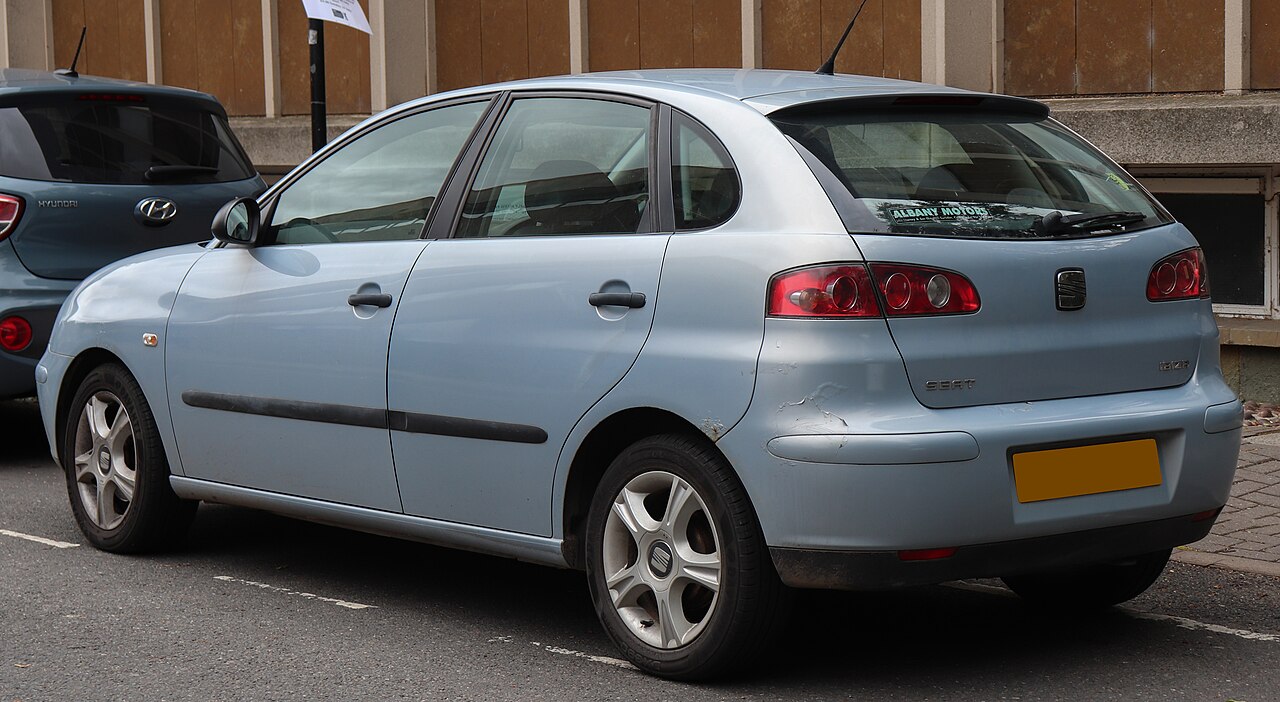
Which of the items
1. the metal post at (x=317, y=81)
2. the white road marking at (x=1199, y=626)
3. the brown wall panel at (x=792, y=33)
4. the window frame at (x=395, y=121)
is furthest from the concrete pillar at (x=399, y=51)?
the white road marking at (x=1199, y=626)

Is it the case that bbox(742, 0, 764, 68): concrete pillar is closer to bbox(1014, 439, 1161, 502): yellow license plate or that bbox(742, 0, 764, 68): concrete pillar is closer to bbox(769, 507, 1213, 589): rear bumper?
bbox(1014, 439, 1161, 502): yellow license plate

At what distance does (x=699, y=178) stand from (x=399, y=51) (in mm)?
10723

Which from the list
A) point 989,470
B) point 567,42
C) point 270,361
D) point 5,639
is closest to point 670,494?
point 989,470

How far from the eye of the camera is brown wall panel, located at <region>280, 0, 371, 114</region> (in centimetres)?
1507

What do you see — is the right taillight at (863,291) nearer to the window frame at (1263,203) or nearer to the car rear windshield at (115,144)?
the car rear windshield at (115,144)

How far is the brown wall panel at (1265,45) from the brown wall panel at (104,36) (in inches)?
471

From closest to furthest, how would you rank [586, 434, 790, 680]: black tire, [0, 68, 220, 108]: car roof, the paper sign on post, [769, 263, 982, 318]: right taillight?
[769, 263, 982, 318]: right taillight → [586, 434, 790, 680]: black tire → [0, 68, 220, 108]: car roof → the paper sign on post

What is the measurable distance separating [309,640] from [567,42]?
30.6ft

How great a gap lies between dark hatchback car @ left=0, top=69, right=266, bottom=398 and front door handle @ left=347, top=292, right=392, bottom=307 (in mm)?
3280

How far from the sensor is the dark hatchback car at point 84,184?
7848 millimetres

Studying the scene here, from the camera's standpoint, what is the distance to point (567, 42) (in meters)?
13.7

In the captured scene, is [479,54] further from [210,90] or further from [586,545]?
[586,545]

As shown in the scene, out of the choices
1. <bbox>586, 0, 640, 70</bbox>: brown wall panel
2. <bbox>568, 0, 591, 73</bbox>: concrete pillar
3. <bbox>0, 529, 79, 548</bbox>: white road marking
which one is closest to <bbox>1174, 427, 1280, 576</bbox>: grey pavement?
<bbox>0, 529, 79, 548</bbox>: white road marking

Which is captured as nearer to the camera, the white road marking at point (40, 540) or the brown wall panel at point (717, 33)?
the white road marking at point (40, 540)
